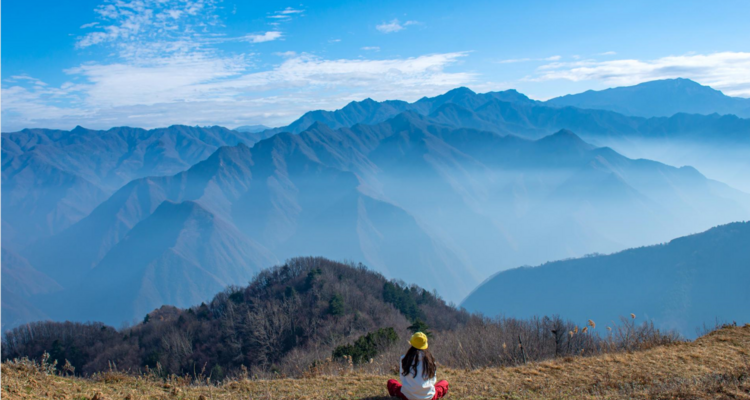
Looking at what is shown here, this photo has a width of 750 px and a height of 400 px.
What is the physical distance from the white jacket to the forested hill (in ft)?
86.3

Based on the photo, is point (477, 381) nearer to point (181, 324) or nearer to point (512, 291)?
point (181, 324)

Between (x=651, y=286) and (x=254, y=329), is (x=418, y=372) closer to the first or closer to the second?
(x=254, y=329)

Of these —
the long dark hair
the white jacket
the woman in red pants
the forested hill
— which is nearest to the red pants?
the woman in red pants

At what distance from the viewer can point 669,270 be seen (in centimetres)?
11794

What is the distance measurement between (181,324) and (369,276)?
2983 cm

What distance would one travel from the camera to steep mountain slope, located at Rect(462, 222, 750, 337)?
105438 mm

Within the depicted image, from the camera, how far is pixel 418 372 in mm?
8539

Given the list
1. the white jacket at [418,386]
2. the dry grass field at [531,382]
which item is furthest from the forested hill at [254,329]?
the white jacket at [418,386]

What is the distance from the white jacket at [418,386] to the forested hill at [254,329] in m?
26.3

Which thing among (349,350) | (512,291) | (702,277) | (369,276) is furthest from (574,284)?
(349,350)

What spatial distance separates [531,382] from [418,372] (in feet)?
12.5

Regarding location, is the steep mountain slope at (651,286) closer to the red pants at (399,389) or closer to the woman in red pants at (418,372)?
the red pants at (399,389)

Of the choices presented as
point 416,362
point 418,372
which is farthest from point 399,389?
point 416,362

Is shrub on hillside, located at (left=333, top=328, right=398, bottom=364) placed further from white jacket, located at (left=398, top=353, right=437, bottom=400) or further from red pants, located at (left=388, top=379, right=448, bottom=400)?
white jacket, located at (left=398, top=353, right=437, bottom=400)
